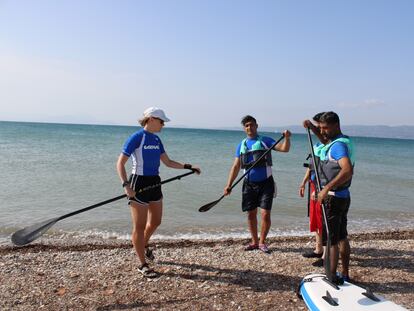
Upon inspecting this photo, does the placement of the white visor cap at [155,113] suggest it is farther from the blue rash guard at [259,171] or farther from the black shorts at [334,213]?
the black shorts at [334,213]

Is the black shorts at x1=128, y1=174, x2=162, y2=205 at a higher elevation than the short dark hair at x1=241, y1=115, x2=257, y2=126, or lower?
lower

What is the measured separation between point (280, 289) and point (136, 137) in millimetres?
2740

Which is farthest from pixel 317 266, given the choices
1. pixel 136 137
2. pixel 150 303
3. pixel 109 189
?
pixel 109 189

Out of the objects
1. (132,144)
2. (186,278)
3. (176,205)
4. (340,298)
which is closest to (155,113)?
(132,144)

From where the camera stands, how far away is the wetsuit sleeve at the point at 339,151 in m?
4.16

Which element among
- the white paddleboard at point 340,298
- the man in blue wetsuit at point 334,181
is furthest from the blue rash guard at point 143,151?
the white paddleboard at point 340,298

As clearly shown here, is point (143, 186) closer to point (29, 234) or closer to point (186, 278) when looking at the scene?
point (186, 278)

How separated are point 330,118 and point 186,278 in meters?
2.88

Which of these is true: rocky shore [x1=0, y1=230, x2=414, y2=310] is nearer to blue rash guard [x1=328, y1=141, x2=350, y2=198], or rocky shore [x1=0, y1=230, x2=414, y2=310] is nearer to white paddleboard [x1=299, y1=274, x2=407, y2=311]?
white paddleboard [x1=299, y1=274, x2=407, y2=311]

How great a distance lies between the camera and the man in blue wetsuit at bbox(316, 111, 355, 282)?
4168 mm

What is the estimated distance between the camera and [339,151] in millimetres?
4199

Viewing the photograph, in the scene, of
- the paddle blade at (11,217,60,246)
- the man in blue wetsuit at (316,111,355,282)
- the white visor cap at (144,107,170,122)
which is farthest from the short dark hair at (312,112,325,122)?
the paddle blade at (11,217,60,246)

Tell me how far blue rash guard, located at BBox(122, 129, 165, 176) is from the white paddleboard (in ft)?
8.03

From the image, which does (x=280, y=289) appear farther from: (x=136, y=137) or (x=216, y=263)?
(x=136, y=137)
